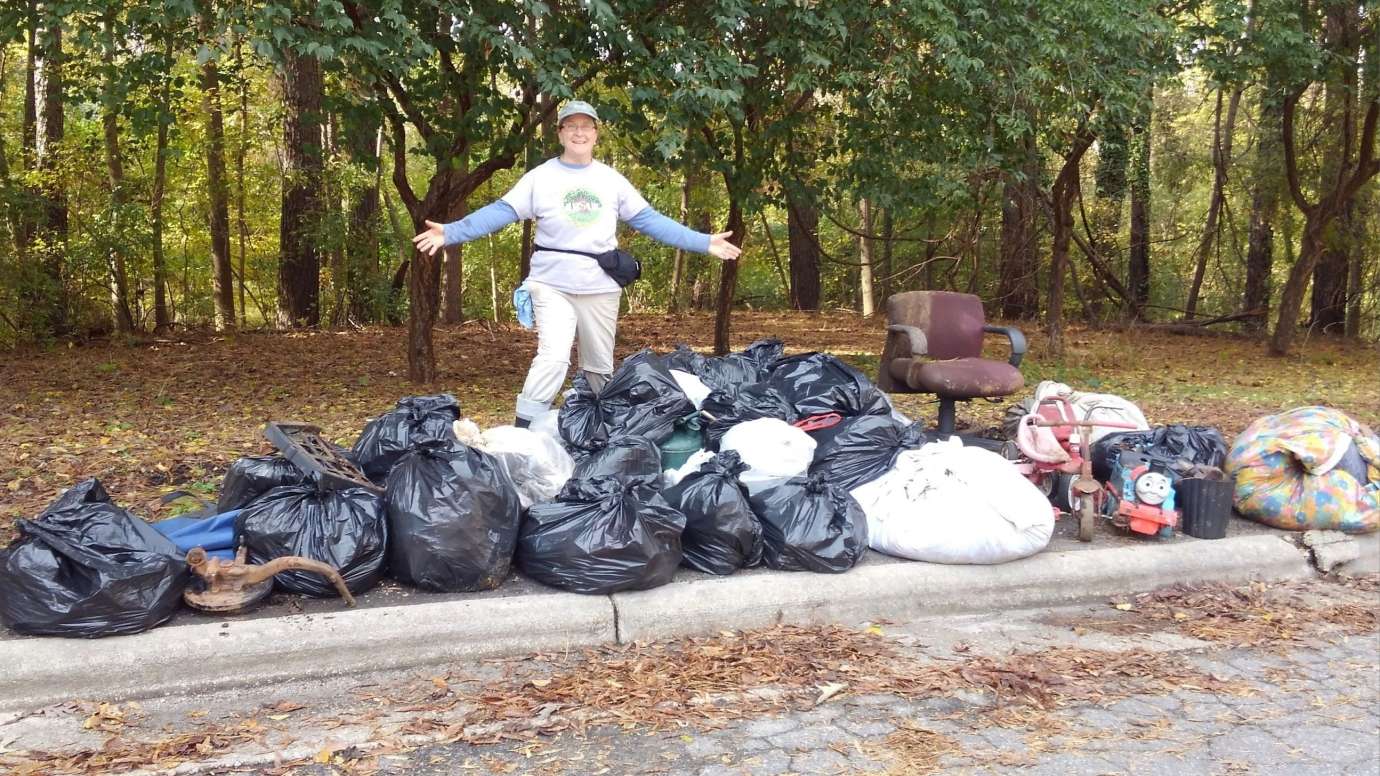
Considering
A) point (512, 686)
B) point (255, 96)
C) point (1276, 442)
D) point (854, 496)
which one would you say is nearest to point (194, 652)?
point (512, 686)

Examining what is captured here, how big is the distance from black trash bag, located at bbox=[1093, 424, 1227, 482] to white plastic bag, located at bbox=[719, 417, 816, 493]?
1.53 meters

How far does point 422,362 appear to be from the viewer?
9367mm

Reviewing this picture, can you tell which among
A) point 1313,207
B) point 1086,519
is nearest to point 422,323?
point 1086,519

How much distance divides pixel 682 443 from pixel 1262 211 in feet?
46.1

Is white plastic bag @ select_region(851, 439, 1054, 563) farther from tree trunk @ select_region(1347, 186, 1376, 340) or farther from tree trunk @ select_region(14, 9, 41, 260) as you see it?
tree trunk @ select_region(1347, 186, 1376, 340)

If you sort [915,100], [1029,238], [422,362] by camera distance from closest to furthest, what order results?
1. [915,100]
2. [422,362]
3. [1029,238]

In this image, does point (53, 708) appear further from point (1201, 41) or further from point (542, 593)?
point (1201, 41)

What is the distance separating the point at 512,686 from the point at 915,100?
6.59 m

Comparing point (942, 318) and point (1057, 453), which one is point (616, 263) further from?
point (1057, 453)

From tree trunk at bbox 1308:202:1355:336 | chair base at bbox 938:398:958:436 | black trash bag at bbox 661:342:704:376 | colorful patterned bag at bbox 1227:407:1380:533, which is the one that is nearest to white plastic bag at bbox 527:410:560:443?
black trash bag at bbox 661:342:704:376

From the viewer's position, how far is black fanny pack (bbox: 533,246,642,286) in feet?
17.9

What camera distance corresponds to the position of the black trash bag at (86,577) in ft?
11.0

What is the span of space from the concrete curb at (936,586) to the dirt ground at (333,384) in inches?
102

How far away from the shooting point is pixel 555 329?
5.42m
